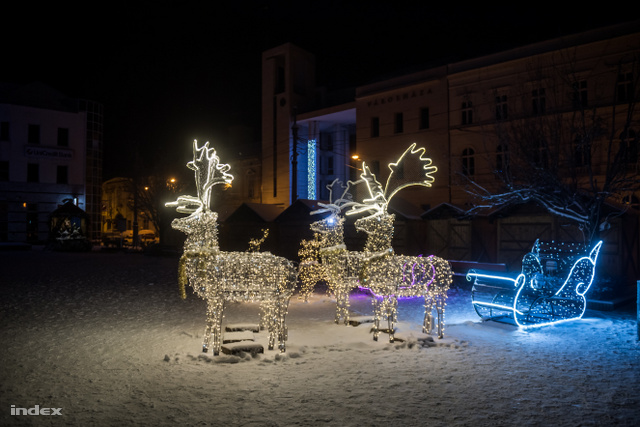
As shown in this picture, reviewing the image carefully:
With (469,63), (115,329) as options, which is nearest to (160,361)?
(115,329)

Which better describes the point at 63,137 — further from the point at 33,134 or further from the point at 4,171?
the point at 4,171

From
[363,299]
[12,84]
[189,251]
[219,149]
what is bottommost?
[363,299]

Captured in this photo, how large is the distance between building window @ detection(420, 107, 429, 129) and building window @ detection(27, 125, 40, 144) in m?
32.0

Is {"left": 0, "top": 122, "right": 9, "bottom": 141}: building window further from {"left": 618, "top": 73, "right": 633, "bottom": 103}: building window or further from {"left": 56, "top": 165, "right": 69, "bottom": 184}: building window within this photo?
{"left": 618, "top": 73, "right": 633, "bottom": 103}: building window

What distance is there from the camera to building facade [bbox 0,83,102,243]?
37.2m

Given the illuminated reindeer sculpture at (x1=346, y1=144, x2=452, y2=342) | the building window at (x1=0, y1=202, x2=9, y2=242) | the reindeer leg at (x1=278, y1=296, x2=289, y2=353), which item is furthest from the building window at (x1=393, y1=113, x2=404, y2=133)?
the building window at (x1=0, y1=202, x2=9, y2=242)

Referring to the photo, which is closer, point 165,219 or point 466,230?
point 466,230

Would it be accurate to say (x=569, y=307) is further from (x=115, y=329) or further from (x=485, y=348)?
(x=115, y=329)

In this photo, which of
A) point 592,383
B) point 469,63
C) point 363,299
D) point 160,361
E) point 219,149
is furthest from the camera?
point 219,149

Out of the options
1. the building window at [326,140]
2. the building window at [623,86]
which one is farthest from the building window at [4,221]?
the building window at [623,86]

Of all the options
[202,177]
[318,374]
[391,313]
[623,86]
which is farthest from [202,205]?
[623,86]

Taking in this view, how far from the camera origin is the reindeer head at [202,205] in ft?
23.3

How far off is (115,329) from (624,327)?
9.71 metres

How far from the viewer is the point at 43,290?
1309 centimetres
